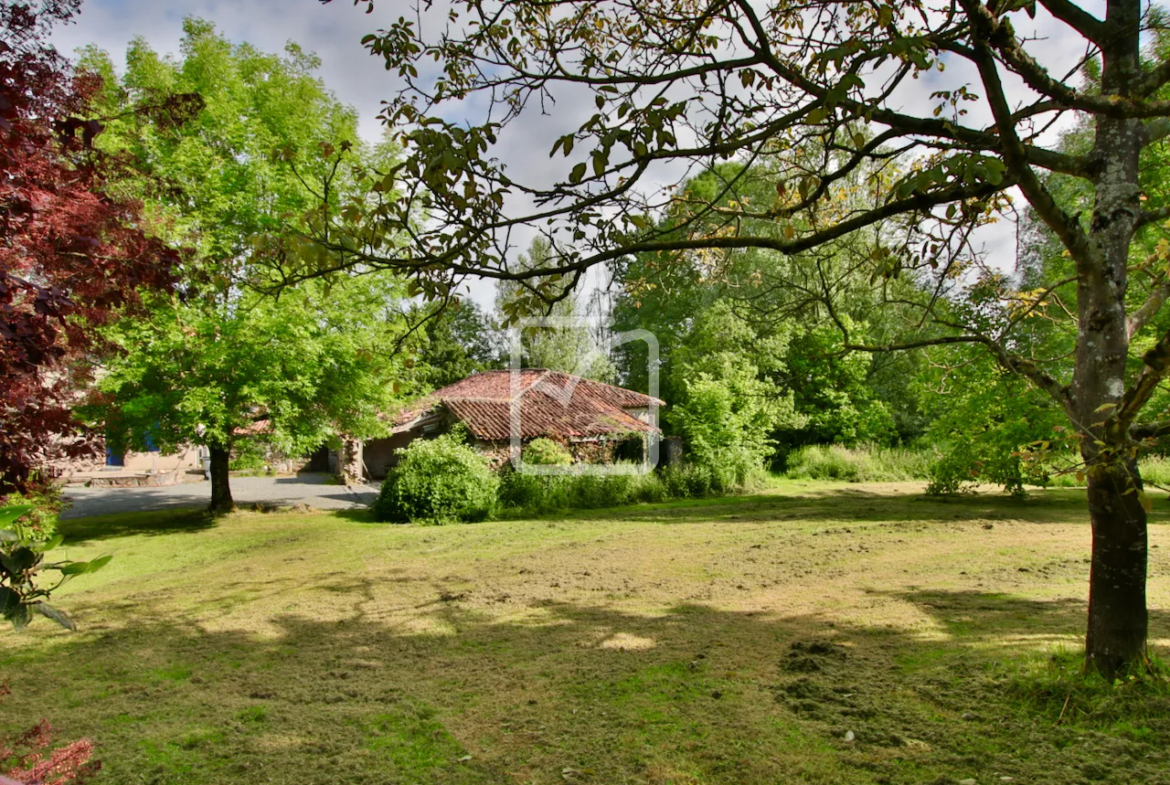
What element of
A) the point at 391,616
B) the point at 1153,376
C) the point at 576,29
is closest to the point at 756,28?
the point at 576,29

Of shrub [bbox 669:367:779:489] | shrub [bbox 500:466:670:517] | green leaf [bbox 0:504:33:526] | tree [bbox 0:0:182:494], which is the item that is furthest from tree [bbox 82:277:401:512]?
green leaf [bbox 0:504:33:526]

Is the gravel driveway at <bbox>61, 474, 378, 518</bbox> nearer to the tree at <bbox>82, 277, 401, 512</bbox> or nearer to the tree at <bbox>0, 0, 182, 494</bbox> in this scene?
the tree at <bbox>82, 277, 401, 512</bbox>

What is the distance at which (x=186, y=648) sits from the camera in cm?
645

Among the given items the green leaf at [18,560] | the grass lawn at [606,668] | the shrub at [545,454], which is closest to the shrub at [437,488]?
the shrub at [545,454]

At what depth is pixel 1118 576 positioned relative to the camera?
405 cm

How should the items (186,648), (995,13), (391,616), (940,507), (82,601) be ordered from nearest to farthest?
(995,13), (186,648), (391,616), (82,601), (940,507)

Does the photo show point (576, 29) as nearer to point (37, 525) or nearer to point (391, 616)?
point (391, 616)

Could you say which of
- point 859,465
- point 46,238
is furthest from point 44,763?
point 859,465

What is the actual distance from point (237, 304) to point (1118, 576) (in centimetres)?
1409

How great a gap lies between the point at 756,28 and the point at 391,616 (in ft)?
21.0

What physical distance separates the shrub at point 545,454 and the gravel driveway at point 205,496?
15.8 feet

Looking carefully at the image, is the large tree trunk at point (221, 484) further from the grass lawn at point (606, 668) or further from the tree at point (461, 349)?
the tree at point (461, 349)

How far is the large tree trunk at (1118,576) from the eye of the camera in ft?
13.1

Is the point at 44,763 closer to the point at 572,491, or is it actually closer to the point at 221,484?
the point at 572,491
